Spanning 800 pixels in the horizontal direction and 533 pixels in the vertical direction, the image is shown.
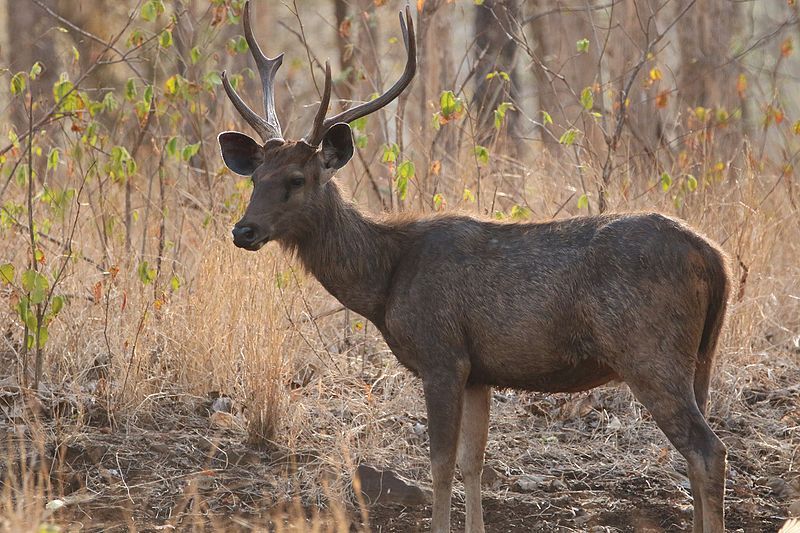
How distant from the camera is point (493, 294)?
608 cm

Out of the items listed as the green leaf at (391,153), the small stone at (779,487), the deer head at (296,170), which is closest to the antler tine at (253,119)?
the deer head at (296,170)

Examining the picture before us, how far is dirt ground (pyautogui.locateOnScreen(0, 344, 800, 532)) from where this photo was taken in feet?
22.2

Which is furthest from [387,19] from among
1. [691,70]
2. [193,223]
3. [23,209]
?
[23,209]

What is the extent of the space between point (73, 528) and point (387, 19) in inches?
562

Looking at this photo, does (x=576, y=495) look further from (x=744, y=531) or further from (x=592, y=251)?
(x=592, y=251)

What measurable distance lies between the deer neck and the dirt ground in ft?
3.72

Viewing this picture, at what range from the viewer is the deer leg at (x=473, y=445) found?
649cm

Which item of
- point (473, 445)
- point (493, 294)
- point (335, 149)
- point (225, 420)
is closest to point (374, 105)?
point (335, 149)

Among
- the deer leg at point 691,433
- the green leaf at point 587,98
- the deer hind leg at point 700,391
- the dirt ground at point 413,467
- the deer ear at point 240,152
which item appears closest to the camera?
the deer leg at point 691,433

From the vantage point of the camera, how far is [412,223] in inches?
259

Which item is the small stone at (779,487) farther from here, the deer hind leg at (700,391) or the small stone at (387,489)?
the small stone at (387,489)

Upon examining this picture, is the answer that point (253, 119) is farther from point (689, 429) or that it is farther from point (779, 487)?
point (779, 487)

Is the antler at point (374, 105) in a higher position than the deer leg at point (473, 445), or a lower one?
higher

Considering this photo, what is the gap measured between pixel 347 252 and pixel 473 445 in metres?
1.28
